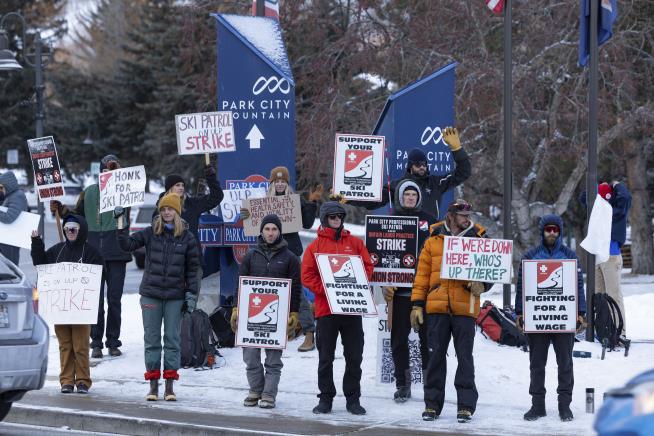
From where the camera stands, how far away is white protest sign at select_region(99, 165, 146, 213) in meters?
12.4

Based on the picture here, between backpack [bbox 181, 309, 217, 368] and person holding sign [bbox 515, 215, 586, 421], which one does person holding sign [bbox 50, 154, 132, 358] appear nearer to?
backpack [bbox 181, 309, 217, 368]

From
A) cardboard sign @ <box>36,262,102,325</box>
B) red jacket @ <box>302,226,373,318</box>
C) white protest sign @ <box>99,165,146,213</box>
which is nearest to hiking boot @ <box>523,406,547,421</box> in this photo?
red jacket @ <box>302,226,373,318</box>

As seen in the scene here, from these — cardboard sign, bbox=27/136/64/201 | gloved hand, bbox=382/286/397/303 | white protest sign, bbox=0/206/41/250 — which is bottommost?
gloved hand, bbox=382/286/397/303

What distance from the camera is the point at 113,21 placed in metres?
76.7

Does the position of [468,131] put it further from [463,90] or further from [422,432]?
[422,432]

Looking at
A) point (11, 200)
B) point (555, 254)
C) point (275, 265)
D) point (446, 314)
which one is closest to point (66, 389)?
point (11, 200)

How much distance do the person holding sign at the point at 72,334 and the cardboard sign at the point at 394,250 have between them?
2734 millimetres

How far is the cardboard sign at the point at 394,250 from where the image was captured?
1110 centimetres

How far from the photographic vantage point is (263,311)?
1088 centimetres

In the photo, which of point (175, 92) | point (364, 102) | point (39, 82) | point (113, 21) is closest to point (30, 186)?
point (113, 21)

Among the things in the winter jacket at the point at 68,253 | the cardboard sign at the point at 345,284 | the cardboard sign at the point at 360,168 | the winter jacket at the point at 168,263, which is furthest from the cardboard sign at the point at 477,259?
the winter jacket at the point at 68,253

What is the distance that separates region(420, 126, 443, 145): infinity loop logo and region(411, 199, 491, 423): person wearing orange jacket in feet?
8.45

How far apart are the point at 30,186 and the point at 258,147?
54.9 meters

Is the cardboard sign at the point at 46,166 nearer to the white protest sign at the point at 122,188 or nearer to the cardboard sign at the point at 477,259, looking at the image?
the white protest sign at the point at 122,188
